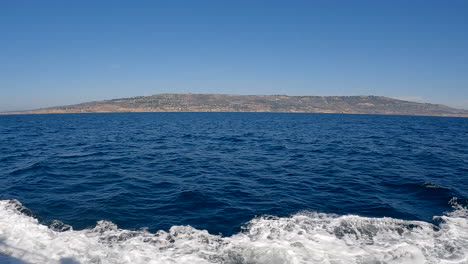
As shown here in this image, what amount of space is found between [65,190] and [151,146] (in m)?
14.8

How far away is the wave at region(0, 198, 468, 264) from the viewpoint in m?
7.33

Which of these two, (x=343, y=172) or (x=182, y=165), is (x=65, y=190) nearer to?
(x=182, y=165)

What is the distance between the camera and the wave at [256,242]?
7328mm

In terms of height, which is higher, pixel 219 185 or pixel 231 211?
pixel 219 185

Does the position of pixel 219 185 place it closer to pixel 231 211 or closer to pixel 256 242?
pixel 231 211

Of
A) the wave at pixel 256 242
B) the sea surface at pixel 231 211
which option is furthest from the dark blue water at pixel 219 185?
the wave at pixel 256 242

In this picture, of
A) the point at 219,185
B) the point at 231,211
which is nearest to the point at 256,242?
the point at 231,211

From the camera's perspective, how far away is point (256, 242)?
812 centimetres

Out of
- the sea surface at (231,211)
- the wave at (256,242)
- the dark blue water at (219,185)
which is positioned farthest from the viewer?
the dark blue water at (219,185)

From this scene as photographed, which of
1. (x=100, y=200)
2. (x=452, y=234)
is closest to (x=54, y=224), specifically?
(x=100, y=200)

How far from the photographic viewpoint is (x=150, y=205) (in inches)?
446

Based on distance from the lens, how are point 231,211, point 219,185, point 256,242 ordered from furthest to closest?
1. point 219,185
2. point 231,211
3. point 256,242

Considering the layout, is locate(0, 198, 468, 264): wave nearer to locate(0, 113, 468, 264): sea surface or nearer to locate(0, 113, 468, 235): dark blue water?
locate(0, 113, 468, 264): sea surface

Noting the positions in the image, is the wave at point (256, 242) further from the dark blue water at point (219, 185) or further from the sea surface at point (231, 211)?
the dark blue water at point (219, 185)
